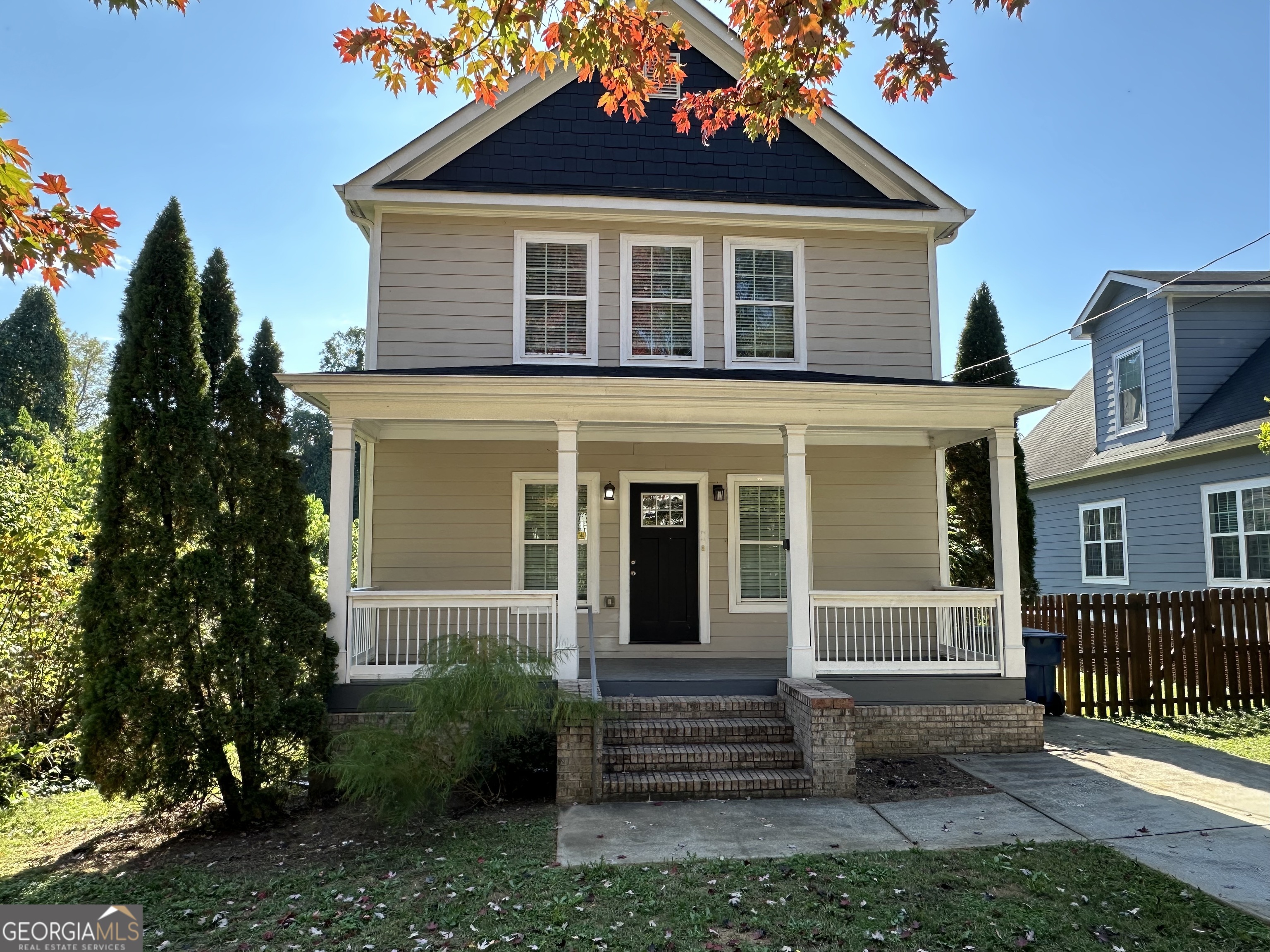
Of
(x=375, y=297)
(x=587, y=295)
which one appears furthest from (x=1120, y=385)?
(x=375, y=297)

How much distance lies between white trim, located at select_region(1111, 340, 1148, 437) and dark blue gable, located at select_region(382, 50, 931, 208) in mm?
6966

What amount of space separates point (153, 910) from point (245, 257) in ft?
17.0

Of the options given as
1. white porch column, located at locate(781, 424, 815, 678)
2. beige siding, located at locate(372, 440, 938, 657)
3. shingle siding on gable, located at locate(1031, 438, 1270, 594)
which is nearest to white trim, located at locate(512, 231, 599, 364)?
beige siding, located at locate(372, 440, 938, 657)

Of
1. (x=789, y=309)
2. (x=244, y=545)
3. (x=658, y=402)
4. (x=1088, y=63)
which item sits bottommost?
(x=244, y=545)

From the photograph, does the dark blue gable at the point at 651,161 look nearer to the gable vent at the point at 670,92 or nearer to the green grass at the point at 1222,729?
the gable vent at the point at 670,92

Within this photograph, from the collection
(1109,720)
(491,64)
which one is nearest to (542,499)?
(491,64)

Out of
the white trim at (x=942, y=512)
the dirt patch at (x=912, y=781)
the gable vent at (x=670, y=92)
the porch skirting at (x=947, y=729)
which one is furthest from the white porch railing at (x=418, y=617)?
the gable vent at (x=670, y=92)

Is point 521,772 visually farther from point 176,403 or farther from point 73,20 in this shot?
point 73,20

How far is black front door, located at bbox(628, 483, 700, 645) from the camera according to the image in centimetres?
906

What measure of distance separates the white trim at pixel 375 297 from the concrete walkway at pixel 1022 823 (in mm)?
5612

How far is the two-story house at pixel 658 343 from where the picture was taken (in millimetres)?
8750

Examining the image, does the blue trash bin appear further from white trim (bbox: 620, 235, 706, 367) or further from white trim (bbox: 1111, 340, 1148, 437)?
white trim (bbox: 1111, 340, 1148, 437)

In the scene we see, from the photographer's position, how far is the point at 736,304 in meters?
9.23

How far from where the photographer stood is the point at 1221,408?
12.0 metres
